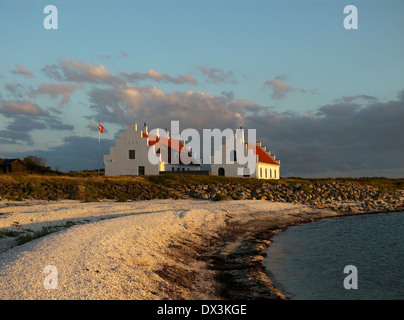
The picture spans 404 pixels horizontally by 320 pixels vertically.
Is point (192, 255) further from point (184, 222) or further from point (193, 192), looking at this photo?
point (193, 192)

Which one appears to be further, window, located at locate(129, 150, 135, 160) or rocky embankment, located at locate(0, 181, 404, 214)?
window, located at locate(129, 150, 135, 160)

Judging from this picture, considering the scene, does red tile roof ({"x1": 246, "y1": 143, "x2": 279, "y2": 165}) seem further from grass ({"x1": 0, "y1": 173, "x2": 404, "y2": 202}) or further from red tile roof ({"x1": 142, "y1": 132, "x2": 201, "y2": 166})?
grass ({"x1": 0, "y1": 173, "x2": 404, "y2": 202})

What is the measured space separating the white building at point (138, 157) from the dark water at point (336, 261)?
114 ft

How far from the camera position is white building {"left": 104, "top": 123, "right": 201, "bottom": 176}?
55.5 meters

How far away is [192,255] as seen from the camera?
47.5 ft

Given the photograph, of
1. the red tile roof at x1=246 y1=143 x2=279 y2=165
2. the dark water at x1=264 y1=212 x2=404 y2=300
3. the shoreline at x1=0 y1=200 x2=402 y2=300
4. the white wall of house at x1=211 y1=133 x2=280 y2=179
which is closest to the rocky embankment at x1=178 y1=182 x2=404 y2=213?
the shoreline at x1=0 y1=200 x2=402 y2=300

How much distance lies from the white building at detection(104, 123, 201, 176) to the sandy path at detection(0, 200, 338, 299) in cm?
3409

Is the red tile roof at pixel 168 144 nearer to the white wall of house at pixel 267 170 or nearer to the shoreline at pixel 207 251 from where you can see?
the white wall of house at pixel 267 170

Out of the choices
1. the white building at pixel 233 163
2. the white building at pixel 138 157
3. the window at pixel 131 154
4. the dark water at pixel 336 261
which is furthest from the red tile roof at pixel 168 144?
the dark water at pixel 336 261

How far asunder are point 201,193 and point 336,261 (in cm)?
2318

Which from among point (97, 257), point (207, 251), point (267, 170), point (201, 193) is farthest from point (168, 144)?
point (97, 257)

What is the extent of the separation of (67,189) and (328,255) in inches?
1047

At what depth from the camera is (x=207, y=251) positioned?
15.5 m
